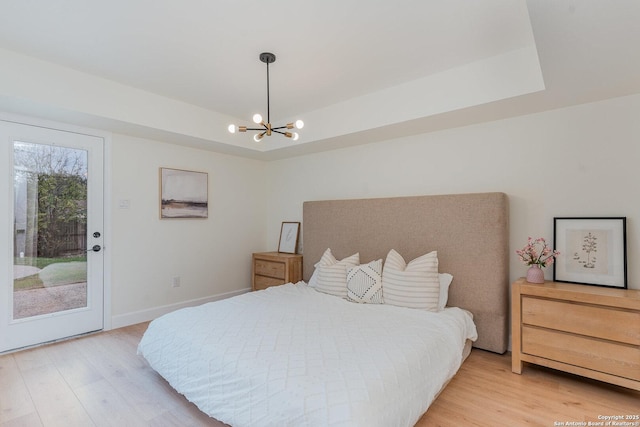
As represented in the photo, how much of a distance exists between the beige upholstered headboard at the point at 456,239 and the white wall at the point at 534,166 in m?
0.26

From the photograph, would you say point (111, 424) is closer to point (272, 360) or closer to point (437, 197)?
point (272, 360)

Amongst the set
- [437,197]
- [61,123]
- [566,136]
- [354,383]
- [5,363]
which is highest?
[61,123]

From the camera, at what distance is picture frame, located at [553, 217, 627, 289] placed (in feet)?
8.02

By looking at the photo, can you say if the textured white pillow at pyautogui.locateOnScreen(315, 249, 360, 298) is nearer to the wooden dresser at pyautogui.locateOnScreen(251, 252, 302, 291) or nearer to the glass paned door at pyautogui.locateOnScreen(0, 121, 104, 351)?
the wooden dresser at pyautogui.locateOnScreen(251, 252, 302, 291)

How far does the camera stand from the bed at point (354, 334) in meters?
1.58

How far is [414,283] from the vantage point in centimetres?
285

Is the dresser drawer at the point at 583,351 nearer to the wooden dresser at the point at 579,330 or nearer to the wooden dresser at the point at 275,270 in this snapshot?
the wooden dresser at the point at 579,330

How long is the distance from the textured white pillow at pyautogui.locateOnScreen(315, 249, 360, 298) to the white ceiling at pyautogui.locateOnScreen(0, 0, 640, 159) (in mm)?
1446

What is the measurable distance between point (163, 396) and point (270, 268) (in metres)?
2.22

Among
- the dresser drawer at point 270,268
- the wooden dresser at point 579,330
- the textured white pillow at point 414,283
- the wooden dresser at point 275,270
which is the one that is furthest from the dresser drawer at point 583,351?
the dresser drawer at point 270,268

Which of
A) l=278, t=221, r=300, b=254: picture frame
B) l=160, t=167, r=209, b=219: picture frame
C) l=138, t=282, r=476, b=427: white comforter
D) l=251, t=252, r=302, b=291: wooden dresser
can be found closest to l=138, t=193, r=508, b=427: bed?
l=138, t=282, r=476, b=427: white comforter

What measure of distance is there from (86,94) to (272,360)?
2.90 metres

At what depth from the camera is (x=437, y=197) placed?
3.21m

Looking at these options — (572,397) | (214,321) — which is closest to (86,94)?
(214,321)
